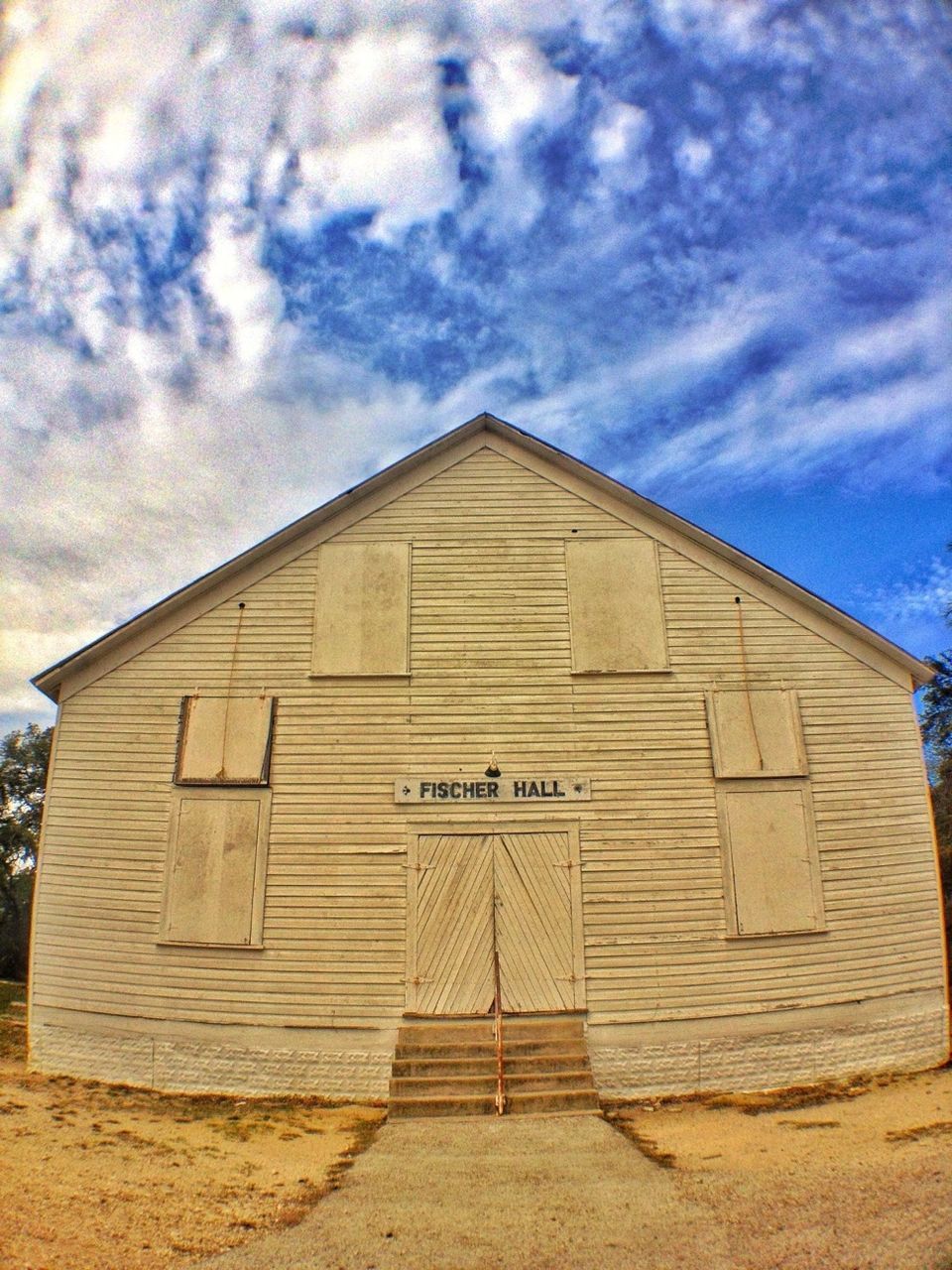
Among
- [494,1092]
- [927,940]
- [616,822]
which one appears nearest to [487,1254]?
[494,1092]

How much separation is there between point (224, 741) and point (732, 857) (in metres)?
6.87

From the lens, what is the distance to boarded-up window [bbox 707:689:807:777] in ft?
33.1

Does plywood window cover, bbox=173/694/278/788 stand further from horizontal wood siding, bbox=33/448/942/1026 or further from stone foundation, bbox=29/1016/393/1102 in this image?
stone foundation, bbox=29/1016/393/1102

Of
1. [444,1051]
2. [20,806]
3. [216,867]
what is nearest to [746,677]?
[444,1051]

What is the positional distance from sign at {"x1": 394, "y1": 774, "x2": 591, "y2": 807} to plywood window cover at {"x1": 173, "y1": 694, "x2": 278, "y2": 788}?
69.3 inches

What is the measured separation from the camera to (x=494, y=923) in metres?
9.50

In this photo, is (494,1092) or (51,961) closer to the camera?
(494,1092)

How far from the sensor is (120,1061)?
30.7 feet

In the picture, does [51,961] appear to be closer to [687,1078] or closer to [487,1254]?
[487,1254]

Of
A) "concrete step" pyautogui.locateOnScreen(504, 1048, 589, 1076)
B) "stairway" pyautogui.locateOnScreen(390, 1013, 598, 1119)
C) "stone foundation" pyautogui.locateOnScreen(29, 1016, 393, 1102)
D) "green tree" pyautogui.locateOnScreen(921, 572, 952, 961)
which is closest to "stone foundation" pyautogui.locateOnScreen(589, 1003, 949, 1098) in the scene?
"concrete step" pyautogui.locateOnScreen(504, 1048, 589, 1076)

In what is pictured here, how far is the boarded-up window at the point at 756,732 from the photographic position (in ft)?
33.1

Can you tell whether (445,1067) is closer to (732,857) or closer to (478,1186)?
(478,1186)

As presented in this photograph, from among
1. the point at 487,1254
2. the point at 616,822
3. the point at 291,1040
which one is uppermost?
the point at 616,822

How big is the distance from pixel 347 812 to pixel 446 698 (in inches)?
77.5
